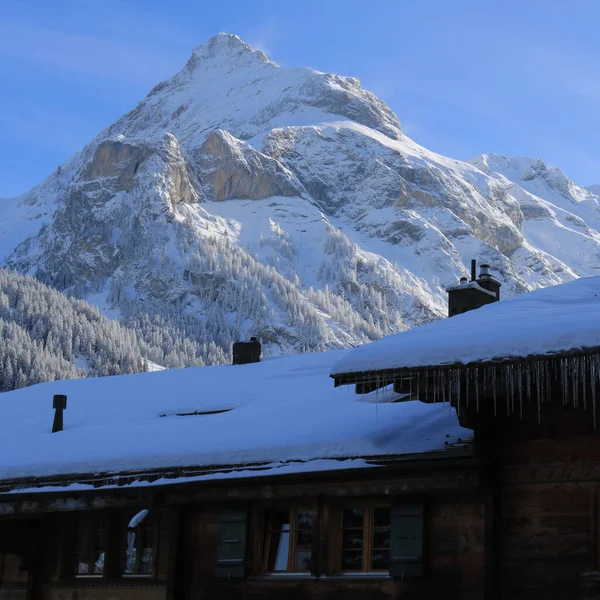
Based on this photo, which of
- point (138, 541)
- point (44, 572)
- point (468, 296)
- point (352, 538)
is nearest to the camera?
point (352, 538)

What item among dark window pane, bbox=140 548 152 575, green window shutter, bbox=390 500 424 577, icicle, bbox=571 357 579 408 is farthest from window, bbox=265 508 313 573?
icicle, bbox=571 357 579 408

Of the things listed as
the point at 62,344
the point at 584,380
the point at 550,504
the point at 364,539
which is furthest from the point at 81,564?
the point at 62,344

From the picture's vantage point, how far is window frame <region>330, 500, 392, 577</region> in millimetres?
13117

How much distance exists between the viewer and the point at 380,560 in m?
13.1

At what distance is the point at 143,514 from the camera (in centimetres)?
1463

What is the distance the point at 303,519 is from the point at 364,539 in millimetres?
953

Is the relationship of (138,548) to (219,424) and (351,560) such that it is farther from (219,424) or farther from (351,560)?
(351,560)

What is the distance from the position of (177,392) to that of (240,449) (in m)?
6.16

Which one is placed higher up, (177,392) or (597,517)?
(177,392)

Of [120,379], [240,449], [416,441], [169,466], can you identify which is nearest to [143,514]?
[169,466]

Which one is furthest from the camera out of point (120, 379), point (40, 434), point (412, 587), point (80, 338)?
point (80, 338)

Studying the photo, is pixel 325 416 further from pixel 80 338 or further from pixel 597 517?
pixel 80 338

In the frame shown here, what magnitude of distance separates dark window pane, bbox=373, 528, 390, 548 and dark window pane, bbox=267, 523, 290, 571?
1.32m

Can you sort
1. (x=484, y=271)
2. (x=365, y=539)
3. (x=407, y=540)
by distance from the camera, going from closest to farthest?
(x=407, y=540)
(x=365, y=539)
(x=484, y=271)
